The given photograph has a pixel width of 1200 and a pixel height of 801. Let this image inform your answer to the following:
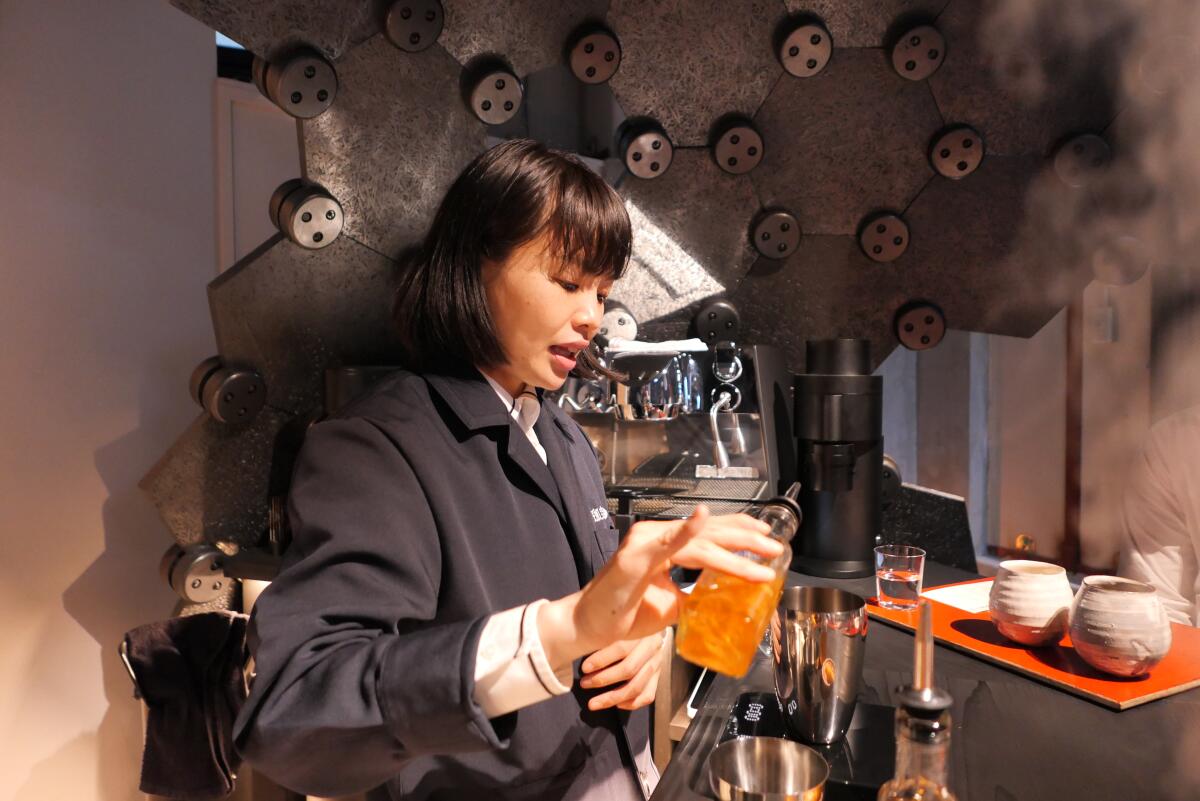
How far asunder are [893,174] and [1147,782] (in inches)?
68.5

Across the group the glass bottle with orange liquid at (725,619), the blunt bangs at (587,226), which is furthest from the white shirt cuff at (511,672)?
the blunt bangs at (587,226)

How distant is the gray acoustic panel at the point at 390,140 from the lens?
183 cm

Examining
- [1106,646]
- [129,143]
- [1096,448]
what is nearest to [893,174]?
[1096,448]

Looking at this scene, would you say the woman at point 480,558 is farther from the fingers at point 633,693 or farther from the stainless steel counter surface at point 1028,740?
the stainless steel counter surface at point 1028,740

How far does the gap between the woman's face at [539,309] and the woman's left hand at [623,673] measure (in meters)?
0.38

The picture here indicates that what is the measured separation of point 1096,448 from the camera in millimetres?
1355

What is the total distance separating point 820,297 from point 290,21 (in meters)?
1.49

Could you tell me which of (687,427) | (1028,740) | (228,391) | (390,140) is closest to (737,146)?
(687,427)

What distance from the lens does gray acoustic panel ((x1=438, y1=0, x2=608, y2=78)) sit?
1978mm

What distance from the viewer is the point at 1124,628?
3.46 feet

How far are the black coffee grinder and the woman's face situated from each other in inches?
32.6

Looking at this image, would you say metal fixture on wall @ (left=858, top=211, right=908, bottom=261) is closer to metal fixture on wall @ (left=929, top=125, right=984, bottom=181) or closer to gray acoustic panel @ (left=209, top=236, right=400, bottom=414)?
metal fixture on wall @ (left=929, top=125, right=984, bottom=181)

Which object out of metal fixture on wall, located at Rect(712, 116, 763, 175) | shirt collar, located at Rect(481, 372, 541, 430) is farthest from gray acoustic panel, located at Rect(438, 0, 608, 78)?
shirt collar, located at Rect(481, 372, 541, 430)

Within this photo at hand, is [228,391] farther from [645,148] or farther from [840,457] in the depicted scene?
[840,457]
